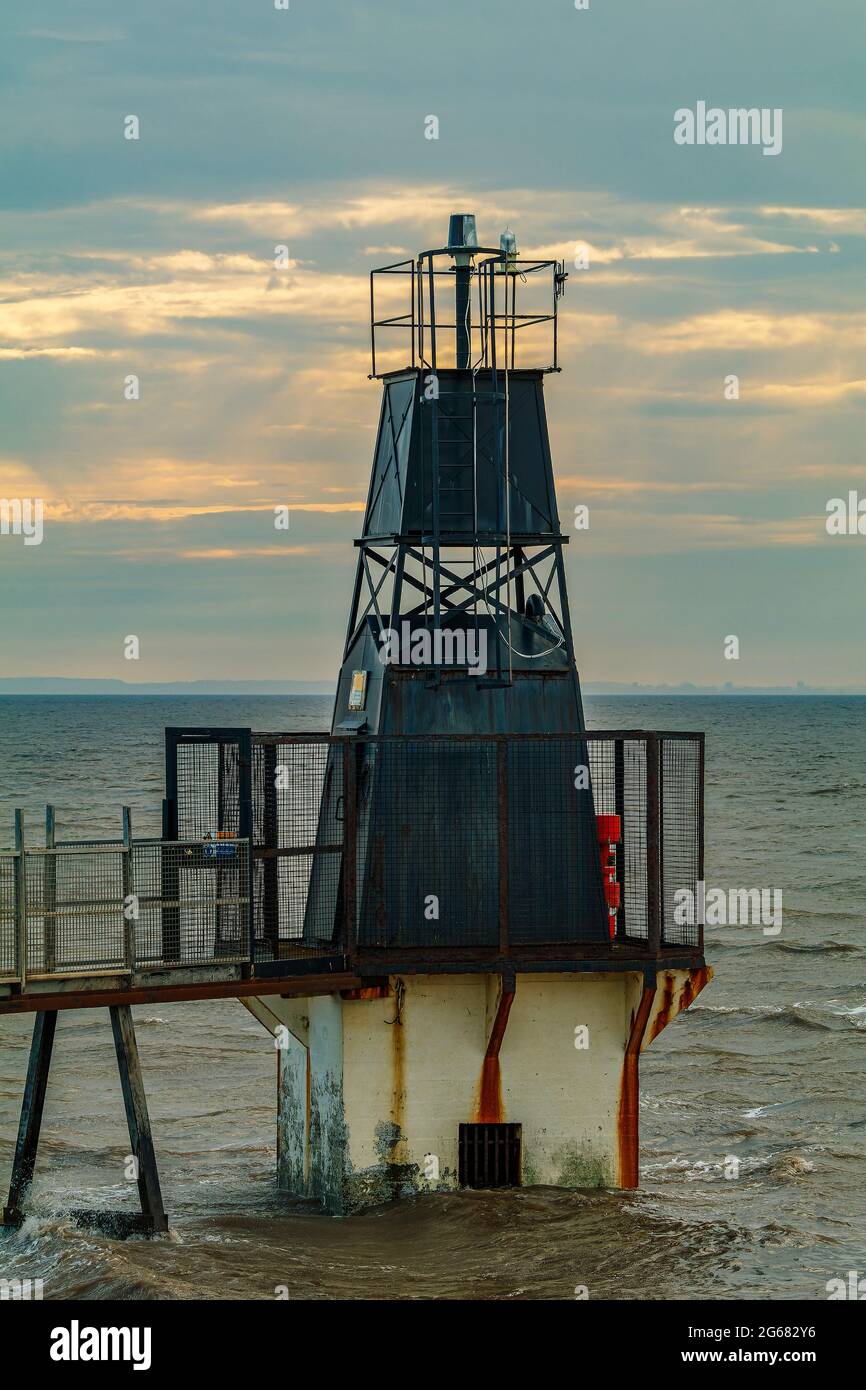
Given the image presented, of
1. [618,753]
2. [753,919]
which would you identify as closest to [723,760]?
[753,919]

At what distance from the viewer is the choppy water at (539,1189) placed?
18.1 meters

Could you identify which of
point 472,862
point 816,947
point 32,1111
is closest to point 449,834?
point 472,862

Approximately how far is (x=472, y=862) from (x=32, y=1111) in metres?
4.86

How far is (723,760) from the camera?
146 m

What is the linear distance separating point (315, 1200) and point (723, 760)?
5056 inches

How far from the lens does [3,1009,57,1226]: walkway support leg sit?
19.2 metres

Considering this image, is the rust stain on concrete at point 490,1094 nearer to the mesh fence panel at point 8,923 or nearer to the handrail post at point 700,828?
the handrail post at point 700,828

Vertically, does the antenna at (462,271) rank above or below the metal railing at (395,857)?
above

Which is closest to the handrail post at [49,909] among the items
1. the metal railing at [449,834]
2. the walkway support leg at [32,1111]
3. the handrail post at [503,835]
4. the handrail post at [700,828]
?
the walkway support leg at [32,1111]

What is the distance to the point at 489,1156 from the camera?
62.8 ft

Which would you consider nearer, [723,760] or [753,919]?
[753,919]

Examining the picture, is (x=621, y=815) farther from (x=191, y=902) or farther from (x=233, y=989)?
(x=191, y=902)

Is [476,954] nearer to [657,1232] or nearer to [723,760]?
[657,1232]

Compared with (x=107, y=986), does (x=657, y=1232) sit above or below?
below
